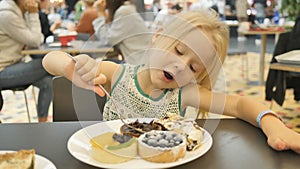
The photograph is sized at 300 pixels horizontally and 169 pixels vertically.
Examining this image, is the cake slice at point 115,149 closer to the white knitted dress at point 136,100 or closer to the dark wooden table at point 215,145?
the dark wooden table at point 215,145

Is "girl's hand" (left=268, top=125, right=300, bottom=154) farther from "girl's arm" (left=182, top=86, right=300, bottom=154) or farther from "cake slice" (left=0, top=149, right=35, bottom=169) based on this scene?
"cake slice" (left=0, top=149, right=35, bottom=169)

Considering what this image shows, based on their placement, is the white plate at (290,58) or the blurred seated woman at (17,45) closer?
the white plate at (290,58)

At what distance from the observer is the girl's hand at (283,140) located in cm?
89

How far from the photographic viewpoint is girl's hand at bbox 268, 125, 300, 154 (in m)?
0.89

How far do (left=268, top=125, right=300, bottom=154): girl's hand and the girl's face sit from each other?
244 mm

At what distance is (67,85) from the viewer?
1483 mm

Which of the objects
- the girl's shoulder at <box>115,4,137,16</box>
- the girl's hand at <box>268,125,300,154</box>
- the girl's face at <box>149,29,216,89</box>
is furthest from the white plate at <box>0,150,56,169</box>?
the girl's shoulder at <box>115,4,137,16</box>

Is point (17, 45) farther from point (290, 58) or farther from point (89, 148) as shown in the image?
point (89, 148)

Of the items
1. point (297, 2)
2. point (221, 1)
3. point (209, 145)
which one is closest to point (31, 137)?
point (209, 145)

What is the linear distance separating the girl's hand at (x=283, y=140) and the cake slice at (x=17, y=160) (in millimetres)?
568

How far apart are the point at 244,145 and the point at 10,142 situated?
61cm

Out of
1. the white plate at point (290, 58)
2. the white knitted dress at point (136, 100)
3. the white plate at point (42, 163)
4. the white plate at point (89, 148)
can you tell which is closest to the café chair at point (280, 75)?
the white plate at point (290, 58)

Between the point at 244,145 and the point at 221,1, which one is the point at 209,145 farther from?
the point at 221,1

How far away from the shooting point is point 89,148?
890 millimetres
